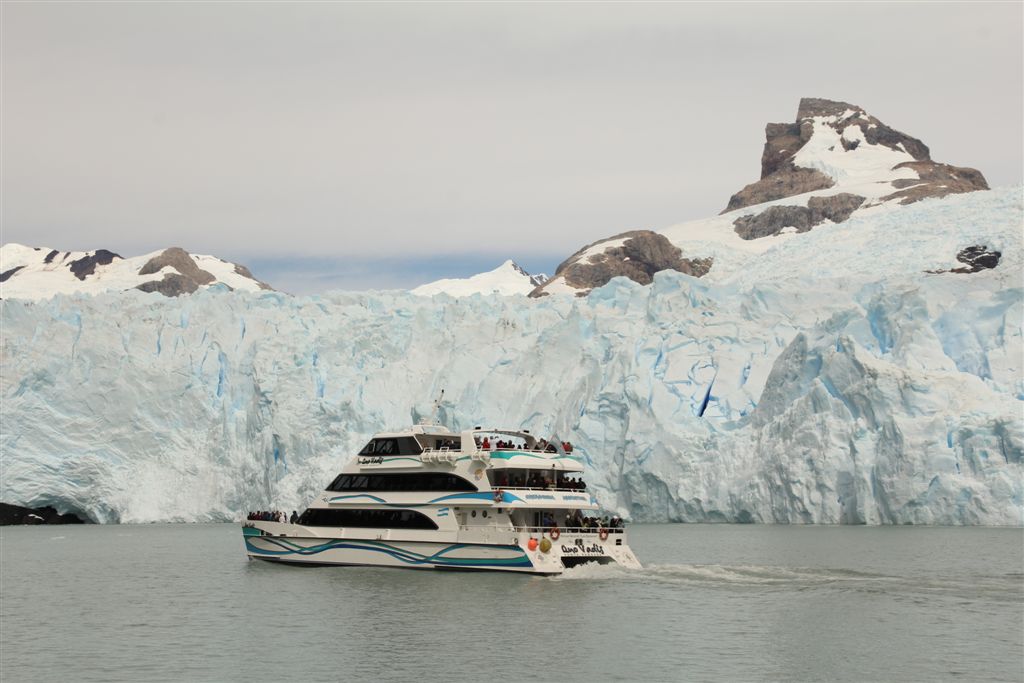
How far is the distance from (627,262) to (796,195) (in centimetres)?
2397

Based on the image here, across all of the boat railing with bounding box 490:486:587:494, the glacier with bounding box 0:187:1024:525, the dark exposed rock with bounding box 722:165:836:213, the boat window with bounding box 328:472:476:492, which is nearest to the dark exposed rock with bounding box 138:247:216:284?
the dark exposed rock with bounding box 722:165:836:213

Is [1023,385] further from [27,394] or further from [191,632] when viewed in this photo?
[27,394]

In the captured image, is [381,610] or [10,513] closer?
[381,610]

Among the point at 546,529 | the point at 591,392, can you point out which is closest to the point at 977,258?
the point at 591,392

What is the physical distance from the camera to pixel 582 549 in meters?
35.2

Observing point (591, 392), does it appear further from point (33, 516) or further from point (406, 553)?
point (33, 516)

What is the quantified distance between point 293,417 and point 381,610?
116ft

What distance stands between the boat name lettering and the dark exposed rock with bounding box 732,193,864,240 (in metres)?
94.2

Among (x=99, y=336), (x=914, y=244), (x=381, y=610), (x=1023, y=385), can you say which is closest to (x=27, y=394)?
(x=99, y=336)

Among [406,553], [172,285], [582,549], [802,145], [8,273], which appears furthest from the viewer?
[802,145]

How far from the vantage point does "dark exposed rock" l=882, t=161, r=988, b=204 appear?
123m

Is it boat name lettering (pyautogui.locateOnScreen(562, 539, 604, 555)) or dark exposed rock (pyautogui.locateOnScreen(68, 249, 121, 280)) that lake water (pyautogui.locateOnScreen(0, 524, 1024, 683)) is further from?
dark exposed rock (pyautogui.locateOnScreen(68, 249, 121, 280))

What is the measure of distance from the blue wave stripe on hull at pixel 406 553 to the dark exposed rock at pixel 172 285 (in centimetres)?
10205

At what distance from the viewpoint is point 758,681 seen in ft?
69.2
